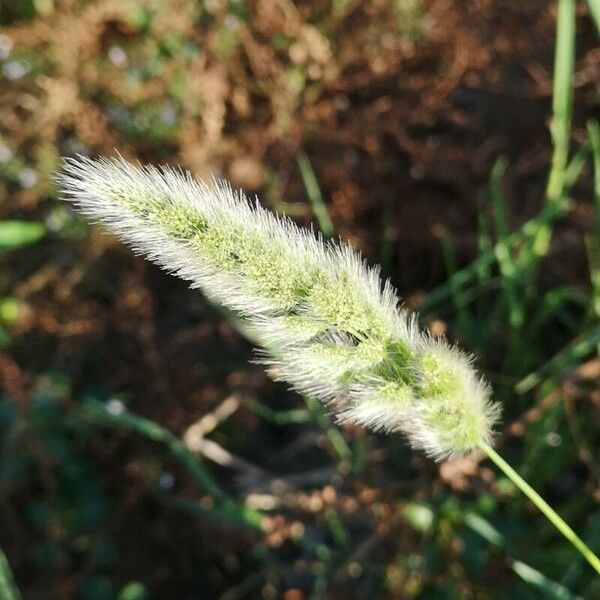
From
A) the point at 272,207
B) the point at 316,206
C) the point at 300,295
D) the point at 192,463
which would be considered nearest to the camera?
the point at 300,295

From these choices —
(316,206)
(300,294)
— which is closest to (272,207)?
(316,206)

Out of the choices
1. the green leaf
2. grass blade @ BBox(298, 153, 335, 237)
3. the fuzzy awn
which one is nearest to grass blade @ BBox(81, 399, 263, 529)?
the green leaf

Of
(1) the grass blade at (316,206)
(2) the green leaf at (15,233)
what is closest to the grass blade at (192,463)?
(2) the green leaf at (15,233)

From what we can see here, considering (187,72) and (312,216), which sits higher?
(187,72)

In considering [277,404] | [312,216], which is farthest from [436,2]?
[277,404]

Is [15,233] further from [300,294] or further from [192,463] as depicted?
[300,294]

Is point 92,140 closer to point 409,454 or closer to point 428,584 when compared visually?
point 409,454

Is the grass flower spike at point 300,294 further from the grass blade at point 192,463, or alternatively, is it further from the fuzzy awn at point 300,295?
the grass blade at point 192,463
